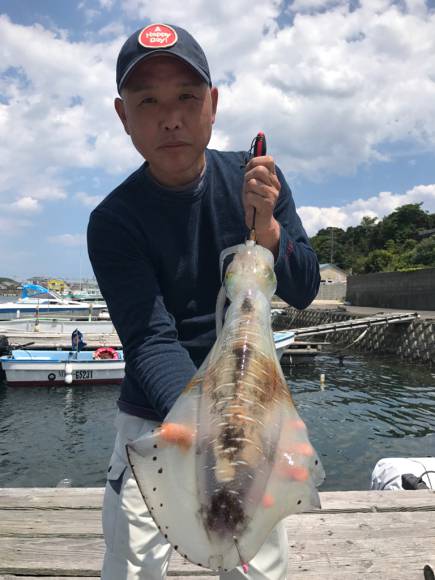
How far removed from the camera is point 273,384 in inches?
52.7

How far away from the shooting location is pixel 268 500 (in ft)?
3.90

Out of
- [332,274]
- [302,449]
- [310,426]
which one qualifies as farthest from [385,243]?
[302,449]

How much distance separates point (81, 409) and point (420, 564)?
57.5ft

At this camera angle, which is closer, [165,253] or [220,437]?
[220,437]

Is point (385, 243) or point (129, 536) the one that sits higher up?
point (385, 243)

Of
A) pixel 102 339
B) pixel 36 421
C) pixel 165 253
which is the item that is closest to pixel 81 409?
pixel 36 421

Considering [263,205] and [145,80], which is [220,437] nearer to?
[263,205]

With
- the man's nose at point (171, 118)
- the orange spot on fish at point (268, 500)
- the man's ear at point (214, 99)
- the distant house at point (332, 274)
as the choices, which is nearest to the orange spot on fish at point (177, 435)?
the orange spot on fish at point (268, 500)

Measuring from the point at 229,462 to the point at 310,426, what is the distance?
16.4 meters

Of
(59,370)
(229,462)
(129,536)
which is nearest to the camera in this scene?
(229,462)

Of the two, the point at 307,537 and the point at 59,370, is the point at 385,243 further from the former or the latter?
the point at 307,537

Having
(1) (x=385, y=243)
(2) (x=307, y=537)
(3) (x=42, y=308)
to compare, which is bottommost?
(2) (x=307, y=537)

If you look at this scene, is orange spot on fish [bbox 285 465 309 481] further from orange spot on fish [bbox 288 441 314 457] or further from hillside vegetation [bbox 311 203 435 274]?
hillside vegetation [bbox 311 203 435 274]

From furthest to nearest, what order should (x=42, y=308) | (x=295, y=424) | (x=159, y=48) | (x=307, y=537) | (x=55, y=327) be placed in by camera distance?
(x=42, y=308), (x=55, y=327), (x=307, y=537), (x=159, y=48), (x=295, y=424)
